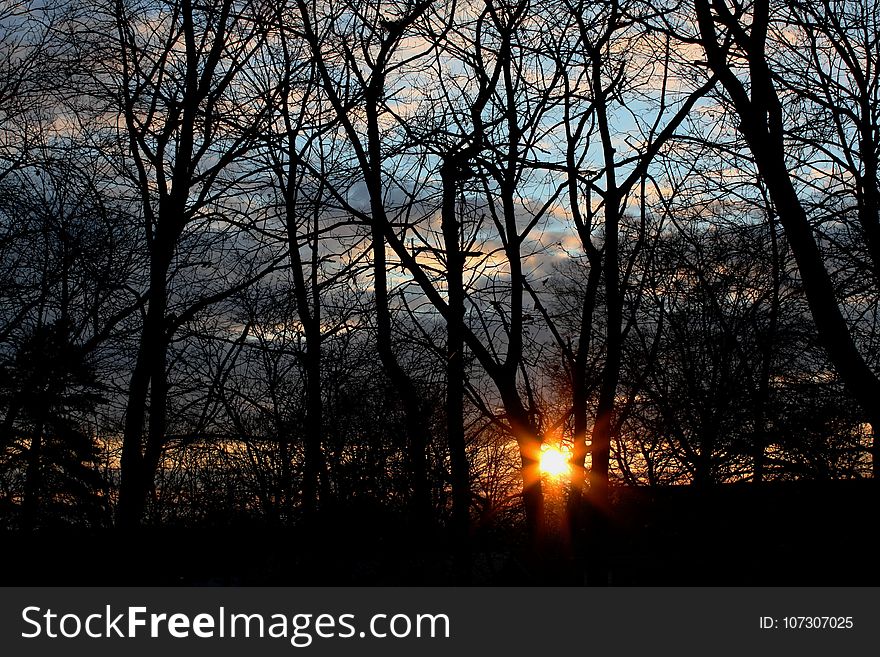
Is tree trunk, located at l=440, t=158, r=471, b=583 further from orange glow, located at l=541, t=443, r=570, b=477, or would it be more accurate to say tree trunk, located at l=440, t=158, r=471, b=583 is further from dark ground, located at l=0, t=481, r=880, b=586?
orange glow, located at l=541, t=443, r=570, b=477

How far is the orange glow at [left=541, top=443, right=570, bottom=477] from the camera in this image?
903cm

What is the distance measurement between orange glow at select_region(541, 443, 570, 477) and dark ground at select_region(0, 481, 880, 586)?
856 millimetres

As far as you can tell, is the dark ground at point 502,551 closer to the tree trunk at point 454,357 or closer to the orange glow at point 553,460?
the tree trunk at point 454,357

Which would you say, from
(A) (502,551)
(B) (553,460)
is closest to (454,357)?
(B) (553,460)

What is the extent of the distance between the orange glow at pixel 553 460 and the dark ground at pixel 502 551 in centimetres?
86

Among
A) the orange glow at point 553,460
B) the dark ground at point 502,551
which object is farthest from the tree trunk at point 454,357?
the orange glow at point 553,460

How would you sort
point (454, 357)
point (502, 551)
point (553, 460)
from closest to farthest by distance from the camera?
point (502, 551), point (454, 357), point (553, 460)

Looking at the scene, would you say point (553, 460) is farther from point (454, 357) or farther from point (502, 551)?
point (454, 357)

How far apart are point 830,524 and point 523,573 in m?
3.58

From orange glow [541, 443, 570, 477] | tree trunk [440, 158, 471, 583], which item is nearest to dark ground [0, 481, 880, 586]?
tree trunk [440, 158, 471, 583]

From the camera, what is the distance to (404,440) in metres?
14.2

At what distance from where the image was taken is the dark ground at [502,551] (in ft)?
23.0

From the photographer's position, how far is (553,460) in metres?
9.27

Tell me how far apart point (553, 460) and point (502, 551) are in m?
1.29
